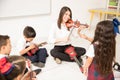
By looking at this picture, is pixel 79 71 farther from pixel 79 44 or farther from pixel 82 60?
pixel 79 44

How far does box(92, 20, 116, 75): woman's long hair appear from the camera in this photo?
1.57m

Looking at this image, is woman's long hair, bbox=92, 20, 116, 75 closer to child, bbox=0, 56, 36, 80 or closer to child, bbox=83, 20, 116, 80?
child, bbox=83, 20, 116, 80

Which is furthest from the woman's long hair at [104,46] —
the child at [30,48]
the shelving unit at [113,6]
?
the shelving unit at [113,6]

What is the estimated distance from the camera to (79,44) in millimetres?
3256

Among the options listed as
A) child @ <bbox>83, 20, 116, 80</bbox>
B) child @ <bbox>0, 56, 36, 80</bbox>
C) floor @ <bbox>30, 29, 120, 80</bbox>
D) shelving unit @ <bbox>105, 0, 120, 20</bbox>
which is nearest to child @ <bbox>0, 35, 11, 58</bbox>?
child @ <bbox>0, 56, 36, 80</bbox>

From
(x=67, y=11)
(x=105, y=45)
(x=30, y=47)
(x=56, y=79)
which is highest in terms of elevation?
(x=67, y=11)

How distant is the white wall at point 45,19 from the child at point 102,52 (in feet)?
6.20

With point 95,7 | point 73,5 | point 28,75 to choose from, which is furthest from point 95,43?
point 95,7

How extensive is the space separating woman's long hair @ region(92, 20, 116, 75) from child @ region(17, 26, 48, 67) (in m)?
0.87

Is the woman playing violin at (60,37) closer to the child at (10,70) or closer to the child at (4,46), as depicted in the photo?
the child at (4,46)

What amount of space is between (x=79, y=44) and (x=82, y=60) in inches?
25.5

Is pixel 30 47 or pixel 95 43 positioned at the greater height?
pixel 95 43

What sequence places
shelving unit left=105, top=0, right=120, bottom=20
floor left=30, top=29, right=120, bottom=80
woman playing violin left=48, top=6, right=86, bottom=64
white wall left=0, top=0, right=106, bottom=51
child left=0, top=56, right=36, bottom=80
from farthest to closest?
1. shelving unit left=105, top=0, right=120, bottom=20
2. white wall left=0, top=0, right=106, bottom=51
3. woman playing violin left=48, top=6, right=86, bottom=64
4. floor left=30, top=29, right=120, bottom=80
5. child left=0, top=56, right=36, bottom=80

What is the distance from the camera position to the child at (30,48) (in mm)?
2297
